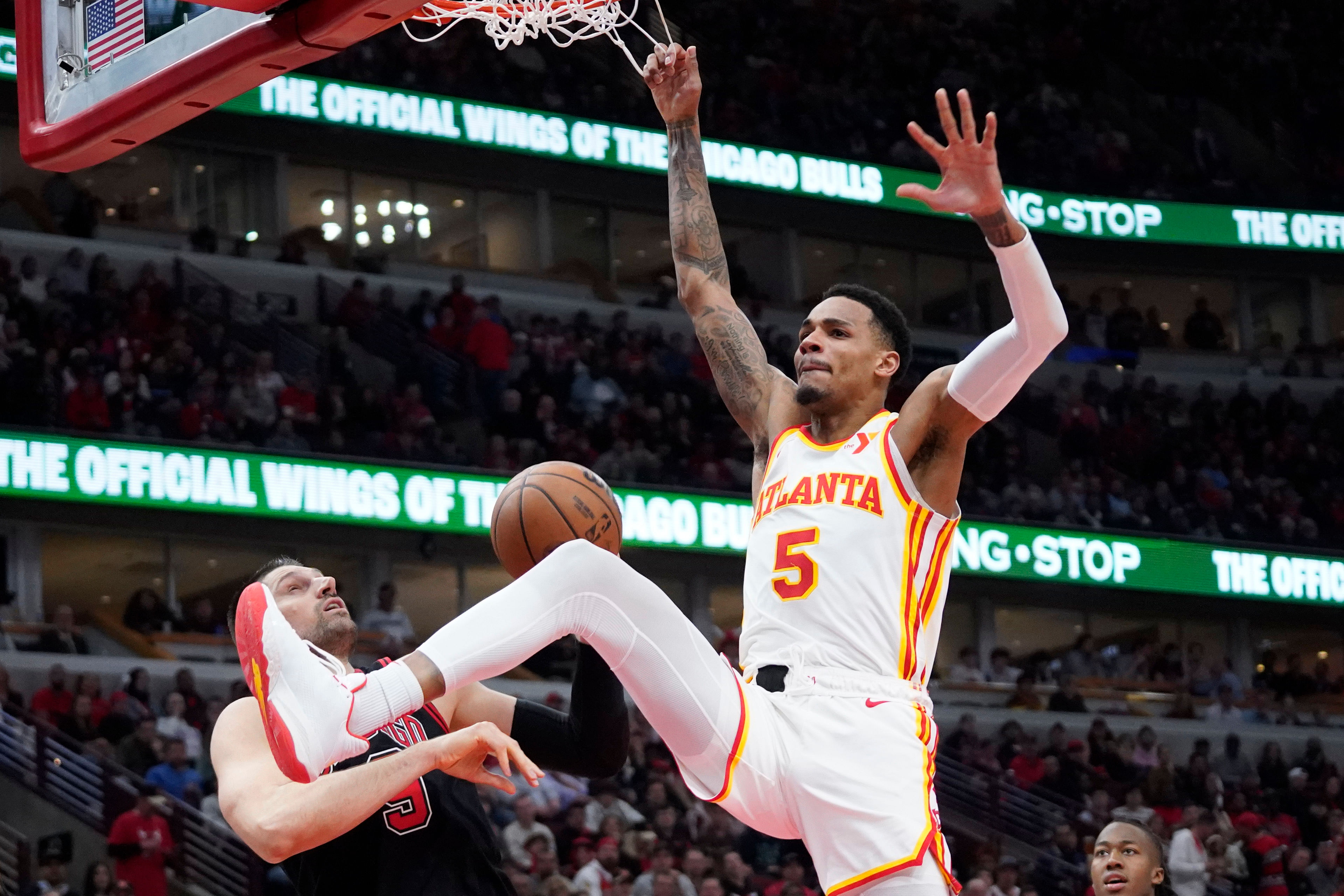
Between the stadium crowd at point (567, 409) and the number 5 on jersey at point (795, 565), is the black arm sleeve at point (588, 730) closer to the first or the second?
the number 5 on jersey at point (795, 565)

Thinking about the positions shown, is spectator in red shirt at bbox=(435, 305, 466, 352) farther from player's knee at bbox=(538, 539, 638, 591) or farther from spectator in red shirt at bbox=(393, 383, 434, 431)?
player's knee at bbox=(538, 539, 638, 591)

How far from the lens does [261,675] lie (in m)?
4.01

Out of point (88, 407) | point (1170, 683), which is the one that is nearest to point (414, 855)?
point (88, 407)


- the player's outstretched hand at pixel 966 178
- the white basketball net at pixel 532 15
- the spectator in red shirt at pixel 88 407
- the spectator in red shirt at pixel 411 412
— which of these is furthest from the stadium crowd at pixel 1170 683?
the player's outstretched hand at pixel 966 178

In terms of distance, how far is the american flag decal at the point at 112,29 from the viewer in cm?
514

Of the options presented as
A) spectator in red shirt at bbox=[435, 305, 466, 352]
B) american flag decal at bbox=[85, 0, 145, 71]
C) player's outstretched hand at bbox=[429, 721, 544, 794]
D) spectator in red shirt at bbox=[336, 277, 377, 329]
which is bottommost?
player's outstretched hand at bbox=[429, 721, 544, 794]

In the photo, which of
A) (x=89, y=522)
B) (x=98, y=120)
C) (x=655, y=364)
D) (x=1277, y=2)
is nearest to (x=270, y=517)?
(x=89, y=522)

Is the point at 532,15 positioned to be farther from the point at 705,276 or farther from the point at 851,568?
Answer: the point at 851,568

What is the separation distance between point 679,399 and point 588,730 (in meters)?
14.7

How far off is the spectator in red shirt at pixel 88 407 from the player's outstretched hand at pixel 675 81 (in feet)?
36.8

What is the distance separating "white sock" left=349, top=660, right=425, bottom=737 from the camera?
407 cm

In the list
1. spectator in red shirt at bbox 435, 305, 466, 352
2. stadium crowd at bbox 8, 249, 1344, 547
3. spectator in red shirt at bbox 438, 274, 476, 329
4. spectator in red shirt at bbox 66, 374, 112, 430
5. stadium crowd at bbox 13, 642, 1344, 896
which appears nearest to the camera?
stadium crowd at bbox 13, 642, 1344, 896

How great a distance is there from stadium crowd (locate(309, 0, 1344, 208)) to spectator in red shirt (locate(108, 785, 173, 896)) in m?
11.1

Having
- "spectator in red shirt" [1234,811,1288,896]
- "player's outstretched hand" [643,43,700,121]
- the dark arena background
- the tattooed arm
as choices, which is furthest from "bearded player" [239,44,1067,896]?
"spectator in red shirt" [1234,811,1288,896]
